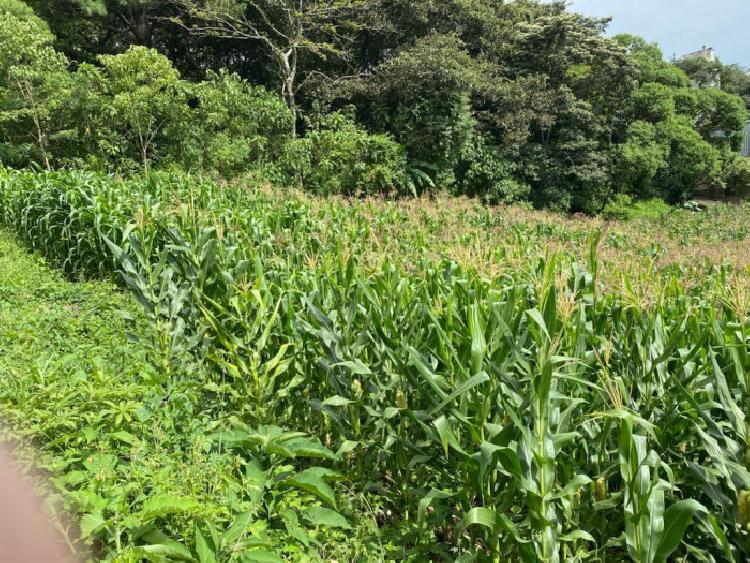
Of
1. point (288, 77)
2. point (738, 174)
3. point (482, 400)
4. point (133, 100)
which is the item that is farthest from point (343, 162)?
point (738, 174)

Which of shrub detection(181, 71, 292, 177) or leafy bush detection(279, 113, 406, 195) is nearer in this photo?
shrub detection(181, 71, 292, 177)

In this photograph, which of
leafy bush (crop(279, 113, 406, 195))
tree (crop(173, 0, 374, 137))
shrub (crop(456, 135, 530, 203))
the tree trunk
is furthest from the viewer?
shrub (crop(456, 135, 530, 203))

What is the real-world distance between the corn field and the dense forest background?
386 inches

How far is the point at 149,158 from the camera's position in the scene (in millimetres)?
12609

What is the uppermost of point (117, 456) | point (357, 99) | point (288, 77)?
point (288, 77)

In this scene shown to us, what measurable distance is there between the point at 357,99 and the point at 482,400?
1688 cm

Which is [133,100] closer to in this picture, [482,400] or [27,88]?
[27,88]

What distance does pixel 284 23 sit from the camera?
16.5m

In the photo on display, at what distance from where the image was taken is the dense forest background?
1202 cm

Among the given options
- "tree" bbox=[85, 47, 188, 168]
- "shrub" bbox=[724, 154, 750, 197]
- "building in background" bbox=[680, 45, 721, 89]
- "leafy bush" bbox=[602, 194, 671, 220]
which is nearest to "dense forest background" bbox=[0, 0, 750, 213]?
"tree" bbox=[85, 47, 188, 168]

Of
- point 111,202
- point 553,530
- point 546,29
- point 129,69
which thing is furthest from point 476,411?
point 546,29

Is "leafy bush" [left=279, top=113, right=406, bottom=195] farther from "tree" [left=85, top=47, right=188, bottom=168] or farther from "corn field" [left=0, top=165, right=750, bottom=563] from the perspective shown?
"corn field" [left=0, top=165, right=750, bottom=563]

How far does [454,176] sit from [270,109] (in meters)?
6.28

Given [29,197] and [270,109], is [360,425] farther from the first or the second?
[270,109]
